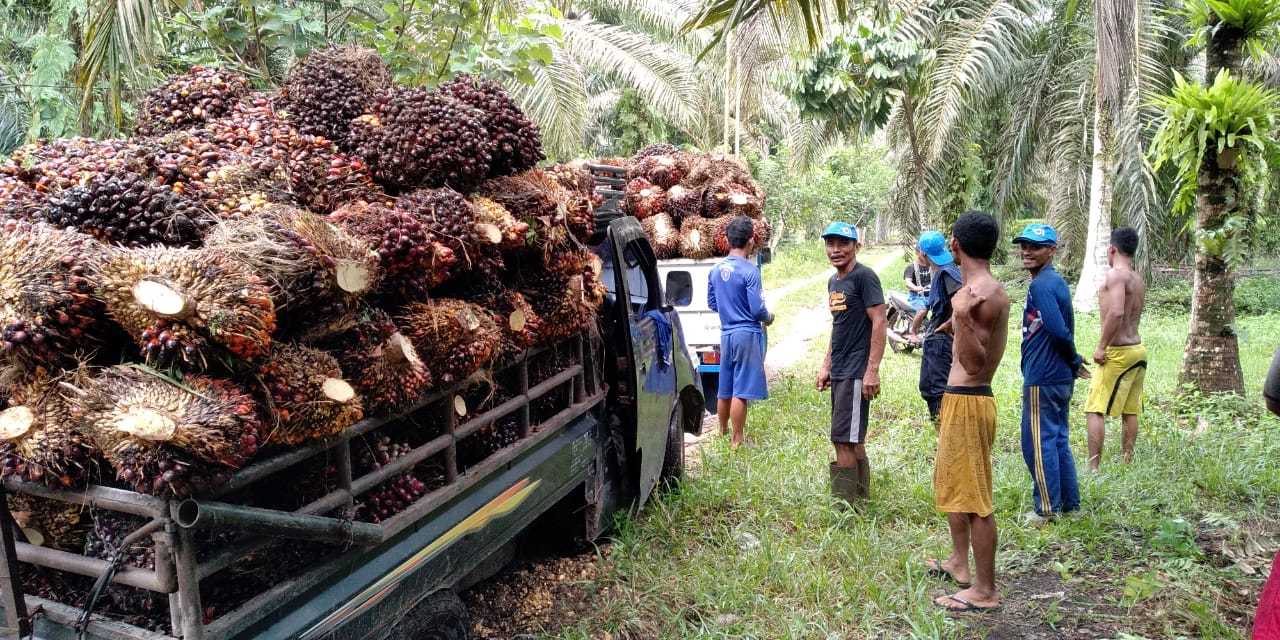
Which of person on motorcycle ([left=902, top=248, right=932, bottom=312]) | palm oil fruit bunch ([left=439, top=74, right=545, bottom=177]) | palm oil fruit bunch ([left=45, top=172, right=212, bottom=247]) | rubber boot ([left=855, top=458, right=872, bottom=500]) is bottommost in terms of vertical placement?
rubber boot ([left=855, top=458, right=872, bottom=500])

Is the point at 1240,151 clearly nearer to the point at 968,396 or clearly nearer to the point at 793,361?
the point at 968,396

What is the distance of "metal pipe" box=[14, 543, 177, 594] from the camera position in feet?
7.16

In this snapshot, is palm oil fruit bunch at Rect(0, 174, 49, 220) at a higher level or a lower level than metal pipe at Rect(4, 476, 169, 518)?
higher

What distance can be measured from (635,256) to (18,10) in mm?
8492

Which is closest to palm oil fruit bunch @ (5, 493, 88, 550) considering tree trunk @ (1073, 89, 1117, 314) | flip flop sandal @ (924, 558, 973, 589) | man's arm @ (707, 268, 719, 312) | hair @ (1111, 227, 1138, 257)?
flip flop sandal @ (924, 558, 973, 589)

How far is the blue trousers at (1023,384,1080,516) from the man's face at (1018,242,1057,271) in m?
0.70

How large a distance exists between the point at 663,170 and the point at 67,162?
23.0ft

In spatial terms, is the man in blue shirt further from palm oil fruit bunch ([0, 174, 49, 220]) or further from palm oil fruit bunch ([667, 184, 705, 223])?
palm oil fruit bunch ([0, 174, 49, 220])

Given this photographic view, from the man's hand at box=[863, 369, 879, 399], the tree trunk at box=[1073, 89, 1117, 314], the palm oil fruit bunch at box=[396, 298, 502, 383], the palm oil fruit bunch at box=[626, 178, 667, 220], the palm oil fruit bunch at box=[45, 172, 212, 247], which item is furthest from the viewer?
the tree trunk at box=[1073, 89, 1117, 314]

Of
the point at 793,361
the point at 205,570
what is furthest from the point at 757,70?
the point at 205,570

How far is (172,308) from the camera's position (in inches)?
85.4

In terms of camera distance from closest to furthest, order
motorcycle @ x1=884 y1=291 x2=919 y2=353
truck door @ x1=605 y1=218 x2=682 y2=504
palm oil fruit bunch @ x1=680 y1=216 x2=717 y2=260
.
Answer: truck door @ x1=605 y1=218 x2=682 y2=504 → palm oil fruit bunch @ x1=680 y1=216 x2=717 y2=260 → motorcycle @ x1=884 y1=291 x2=919 y2=353

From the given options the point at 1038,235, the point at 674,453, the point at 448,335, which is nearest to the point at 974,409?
the point at 1038,235

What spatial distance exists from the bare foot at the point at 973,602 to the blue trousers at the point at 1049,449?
1.13 m
